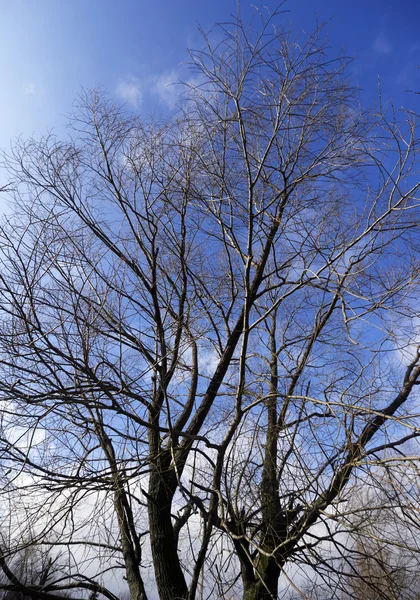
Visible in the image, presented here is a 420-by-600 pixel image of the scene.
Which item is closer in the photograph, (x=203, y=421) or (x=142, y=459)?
(x=142, y=459)

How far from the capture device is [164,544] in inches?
185

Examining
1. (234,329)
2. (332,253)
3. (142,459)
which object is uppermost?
(234,329)

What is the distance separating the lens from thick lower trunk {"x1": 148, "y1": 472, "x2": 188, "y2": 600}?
4547 millimetres

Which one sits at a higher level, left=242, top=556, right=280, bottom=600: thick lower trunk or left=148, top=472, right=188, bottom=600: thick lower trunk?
left=148, top=472, right=188, bottom=600: thick lower trunk

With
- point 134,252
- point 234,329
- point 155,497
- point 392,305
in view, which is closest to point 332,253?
point 392,305

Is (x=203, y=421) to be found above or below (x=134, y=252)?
below

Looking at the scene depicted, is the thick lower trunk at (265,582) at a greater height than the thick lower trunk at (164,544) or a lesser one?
lesser

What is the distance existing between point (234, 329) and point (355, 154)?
2.17m

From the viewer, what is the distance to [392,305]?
3803 mm

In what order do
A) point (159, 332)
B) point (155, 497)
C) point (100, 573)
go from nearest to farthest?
1. point (100, 573)
2. point (159, 332)
3. point (155, 497)

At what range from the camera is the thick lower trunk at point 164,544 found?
4.55m

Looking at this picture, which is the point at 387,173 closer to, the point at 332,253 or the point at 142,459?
the point at 332,253

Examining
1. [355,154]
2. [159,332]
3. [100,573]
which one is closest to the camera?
[100,573]

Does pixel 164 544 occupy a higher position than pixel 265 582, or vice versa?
pixel 164 544
